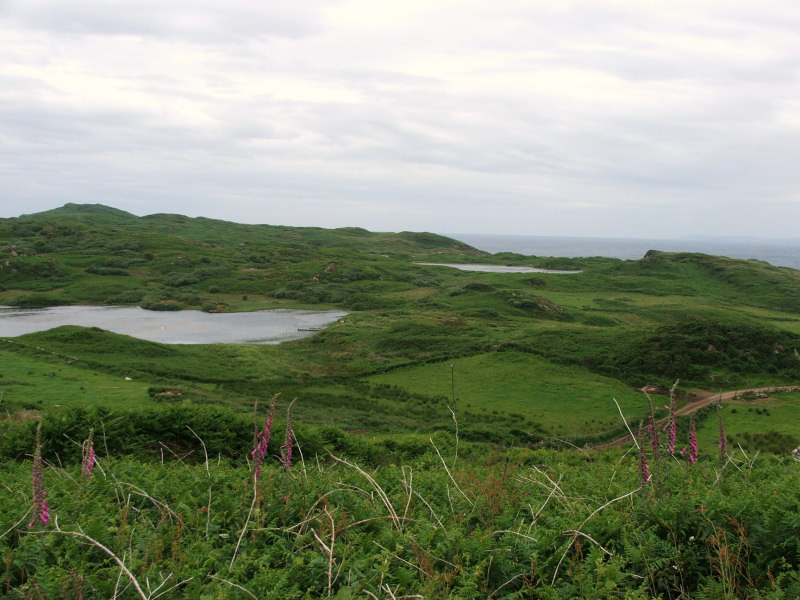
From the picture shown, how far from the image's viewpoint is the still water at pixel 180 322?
5688 cm

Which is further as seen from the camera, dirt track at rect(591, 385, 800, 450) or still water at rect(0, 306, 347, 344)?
still water at rect(0, 306, 347, 344)

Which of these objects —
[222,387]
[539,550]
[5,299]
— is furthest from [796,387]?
[5,299]

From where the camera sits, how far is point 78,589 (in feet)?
13.4

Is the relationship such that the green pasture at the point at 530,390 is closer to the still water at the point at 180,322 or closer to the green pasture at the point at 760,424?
the green pasture at the point at 760,424

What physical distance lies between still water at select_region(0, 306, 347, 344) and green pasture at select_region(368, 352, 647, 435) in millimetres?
19371

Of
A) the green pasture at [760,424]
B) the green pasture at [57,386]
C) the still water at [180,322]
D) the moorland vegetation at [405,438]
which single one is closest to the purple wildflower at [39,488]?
the moorland vegetation at [405,438]

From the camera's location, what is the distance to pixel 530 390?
3841 cm

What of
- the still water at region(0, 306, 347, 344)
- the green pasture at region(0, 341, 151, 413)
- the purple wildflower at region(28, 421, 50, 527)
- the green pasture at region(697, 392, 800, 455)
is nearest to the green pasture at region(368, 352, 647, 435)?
the green pasture at region(697, 392, 800, 455)

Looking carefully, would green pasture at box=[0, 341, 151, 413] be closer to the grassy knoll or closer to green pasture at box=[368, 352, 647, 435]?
the grassy knoll

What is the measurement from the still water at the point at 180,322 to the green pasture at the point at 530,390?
63.6ft

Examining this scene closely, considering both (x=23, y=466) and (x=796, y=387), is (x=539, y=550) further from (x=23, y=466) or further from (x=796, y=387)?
(x=796, y=387)

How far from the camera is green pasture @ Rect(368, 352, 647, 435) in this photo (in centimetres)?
3241

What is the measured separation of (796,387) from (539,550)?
129ft

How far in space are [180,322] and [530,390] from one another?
42791mm
